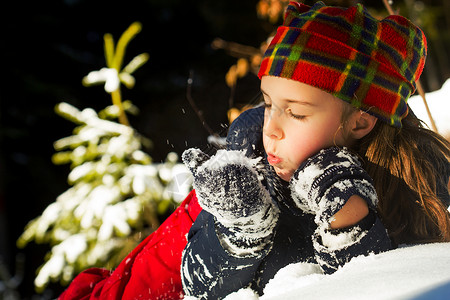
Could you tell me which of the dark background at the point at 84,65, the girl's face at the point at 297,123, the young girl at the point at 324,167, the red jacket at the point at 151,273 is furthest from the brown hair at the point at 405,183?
the dark background at the point at 84,65

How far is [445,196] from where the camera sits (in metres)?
1.24

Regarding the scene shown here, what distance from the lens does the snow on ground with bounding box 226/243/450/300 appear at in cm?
60

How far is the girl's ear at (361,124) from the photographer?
115 cm

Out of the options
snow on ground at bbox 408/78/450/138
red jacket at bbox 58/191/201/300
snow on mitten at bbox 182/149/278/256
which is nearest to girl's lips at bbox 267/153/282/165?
snow on mitten at bbox 182/149/278/256

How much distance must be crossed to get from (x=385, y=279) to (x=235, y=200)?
36cm

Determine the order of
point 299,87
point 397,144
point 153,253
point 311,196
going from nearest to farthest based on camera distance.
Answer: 1. point 311,196
2. point 299,87
3. point 397,144
4. point 153,253

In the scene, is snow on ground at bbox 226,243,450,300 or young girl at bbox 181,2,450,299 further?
young girl at bbox 181,2,450,299

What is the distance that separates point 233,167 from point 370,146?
40 centimetres

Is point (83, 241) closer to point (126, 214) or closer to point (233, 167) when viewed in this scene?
point (126, 214)

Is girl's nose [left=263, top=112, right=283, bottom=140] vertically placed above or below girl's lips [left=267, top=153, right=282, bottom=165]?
above

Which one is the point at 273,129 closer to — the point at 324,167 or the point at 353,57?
the point at 324,167

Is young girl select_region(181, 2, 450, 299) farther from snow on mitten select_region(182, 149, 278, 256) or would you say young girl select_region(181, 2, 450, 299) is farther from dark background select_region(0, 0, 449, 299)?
dark background select_region(0, 0, 449, 299)

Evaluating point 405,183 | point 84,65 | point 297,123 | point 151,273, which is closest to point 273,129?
point 297,123

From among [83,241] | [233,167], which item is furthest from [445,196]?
[83,241]
